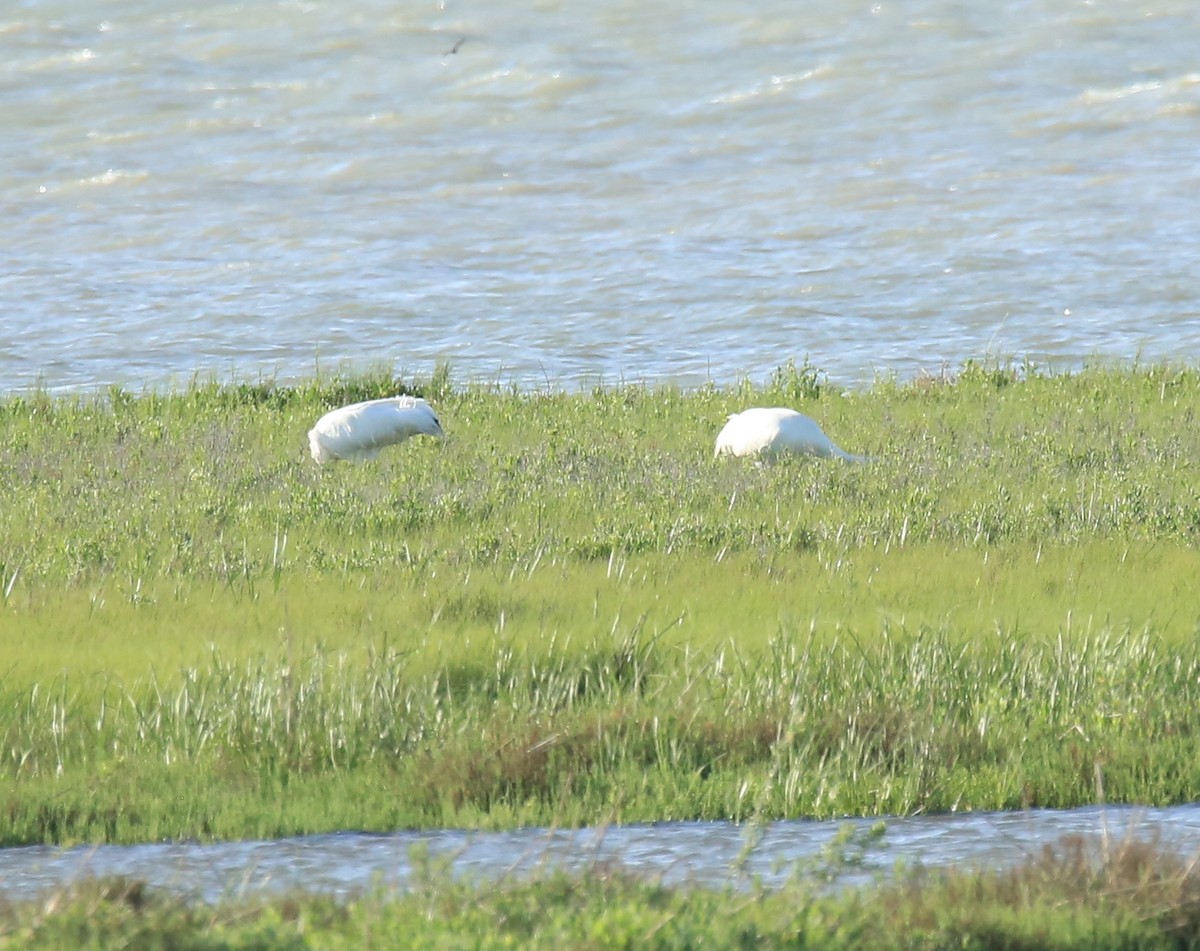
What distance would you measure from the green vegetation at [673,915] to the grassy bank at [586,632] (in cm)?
87

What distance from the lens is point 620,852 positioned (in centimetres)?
509

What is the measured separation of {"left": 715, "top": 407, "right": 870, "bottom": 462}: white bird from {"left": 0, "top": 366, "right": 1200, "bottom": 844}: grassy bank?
0.28 meters

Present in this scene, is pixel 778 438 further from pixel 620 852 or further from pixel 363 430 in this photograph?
pixel 620 852

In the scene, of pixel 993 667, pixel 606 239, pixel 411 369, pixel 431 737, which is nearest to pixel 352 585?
pixel 431 737

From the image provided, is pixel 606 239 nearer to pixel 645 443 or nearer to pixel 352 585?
pixel 645 443

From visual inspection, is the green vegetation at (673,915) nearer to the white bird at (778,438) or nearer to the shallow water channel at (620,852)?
the shallow water channel at (620,852)

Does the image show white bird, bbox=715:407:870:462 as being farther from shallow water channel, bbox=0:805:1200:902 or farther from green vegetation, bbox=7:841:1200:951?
green vegetation, bbox=7:841:1200:951

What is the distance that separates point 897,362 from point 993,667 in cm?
1365

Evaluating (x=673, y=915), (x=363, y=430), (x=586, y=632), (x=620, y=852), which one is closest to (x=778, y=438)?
(x=363, y=430)

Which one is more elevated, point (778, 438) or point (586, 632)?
point (586, 632)

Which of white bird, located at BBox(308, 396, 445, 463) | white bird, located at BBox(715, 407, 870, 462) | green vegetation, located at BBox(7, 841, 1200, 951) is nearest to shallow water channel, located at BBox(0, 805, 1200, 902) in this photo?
green vegetation, located at BBox(7, 841, 1200, 951)

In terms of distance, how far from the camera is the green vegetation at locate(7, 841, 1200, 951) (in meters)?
4.34

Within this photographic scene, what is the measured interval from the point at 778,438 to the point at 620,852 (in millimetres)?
7010

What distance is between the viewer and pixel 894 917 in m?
4.67
